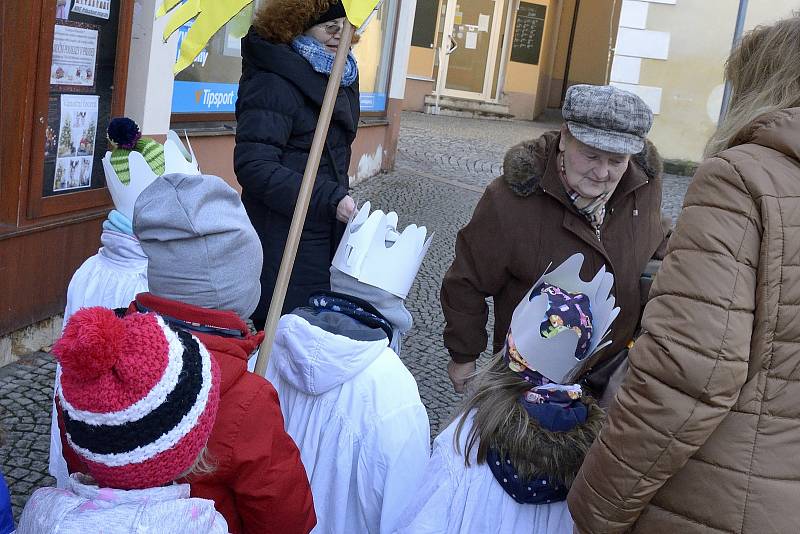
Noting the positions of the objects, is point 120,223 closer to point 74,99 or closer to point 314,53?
point 314,53

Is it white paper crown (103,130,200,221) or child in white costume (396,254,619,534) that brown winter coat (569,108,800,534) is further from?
white paper crown (103,130,200,221)

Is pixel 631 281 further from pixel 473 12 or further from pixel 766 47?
pixel 473 12

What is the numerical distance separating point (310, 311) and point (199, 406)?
3.07 feet

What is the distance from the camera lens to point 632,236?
291cm

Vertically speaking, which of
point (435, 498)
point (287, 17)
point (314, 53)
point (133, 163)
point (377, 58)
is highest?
point (377, 58)

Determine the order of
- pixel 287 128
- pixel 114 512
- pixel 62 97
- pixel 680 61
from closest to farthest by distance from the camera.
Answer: pixel 114 512 < pixel 287 128 < pixel 62 97 < pixel 680 61

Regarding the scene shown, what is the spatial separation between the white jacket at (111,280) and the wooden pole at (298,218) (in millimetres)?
620

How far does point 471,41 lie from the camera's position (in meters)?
19.9

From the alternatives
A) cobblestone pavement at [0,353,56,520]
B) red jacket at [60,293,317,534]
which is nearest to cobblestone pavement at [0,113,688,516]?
cobblestone pavement at [0,353,56,520]


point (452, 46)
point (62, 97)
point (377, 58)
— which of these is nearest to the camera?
point (62, 97)

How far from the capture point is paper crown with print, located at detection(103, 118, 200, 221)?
289 centimetres

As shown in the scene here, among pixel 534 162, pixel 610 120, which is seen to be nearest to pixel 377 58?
pixel 534 162

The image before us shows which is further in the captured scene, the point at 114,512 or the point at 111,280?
the point at 111,280

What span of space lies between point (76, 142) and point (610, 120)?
290cm
